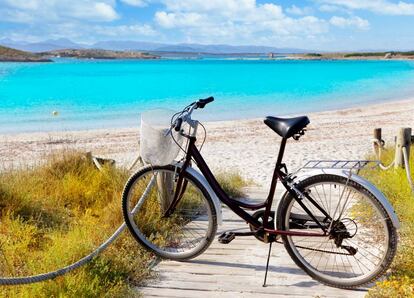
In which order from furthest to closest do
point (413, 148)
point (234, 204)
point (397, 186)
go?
1. point (413, 148)
2. point (397, 186)
3. point (234, 204)

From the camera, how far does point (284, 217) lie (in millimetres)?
3908

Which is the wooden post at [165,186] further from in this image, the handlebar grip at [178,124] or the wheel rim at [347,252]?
the wheel rim at [347,252]

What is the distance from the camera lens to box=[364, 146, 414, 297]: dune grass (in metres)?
3.54

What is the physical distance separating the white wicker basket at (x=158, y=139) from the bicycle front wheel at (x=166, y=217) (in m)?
0.12

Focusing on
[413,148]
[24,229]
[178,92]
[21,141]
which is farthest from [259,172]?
[178,92]

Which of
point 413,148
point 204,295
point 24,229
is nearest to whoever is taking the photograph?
point 204,295

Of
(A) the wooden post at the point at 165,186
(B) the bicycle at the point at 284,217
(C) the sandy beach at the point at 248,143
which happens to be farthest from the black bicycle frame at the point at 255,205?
(C) the sandy beach at the point at 248,143

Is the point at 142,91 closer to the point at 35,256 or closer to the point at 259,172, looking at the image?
the point at 259,172

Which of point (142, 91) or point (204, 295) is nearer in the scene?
point (204, 295)

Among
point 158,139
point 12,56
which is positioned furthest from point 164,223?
point 12,56

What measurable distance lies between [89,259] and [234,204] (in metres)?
1.15

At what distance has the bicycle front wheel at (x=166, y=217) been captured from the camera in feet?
14.3

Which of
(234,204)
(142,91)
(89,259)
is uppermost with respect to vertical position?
(234,204)

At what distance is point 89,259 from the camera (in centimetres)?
388
